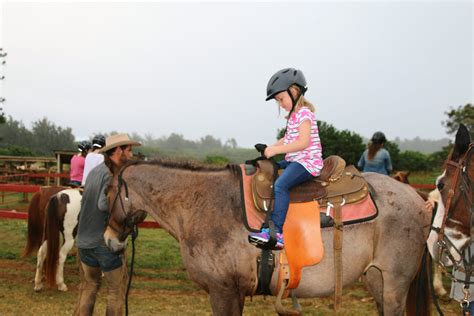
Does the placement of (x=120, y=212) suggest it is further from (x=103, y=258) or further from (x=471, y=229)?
(x=471, y=229)

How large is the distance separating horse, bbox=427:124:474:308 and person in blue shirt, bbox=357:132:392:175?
13.3 ft

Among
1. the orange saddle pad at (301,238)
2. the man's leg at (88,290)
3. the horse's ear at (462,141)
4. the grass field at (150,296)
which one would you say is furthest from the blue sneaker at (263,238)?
the grass field at (150,296)

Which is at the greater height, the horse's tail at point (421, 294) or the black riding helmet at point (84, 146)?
the black riding helmet at point (84, 146)

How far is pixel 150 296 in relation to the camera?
6.50m

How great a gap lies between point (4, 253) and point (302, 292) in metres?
8.17

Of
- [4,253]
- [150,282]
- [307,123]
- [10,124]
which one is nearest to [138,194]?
[307,123]

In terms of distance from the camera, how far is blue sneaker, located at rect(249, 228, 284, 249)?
3062 millimetres

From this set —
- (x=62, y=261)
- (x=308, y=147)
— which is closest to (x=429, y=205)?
(x=308, y=147)

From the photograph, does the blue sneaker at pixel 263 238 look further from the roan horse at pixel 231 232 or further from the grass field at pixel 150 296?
the grass field at pixel 150 296

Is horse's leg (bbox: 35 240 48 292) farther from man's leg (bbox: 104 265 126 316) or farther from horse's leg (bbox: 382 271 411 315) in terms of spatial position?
horse's leg (bbox: 382 271 411 315)

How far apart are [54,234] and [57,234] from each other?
5 centimetres

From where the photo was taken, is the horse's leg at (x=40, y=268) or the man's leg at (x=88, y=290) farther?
the horse's leg at (x=40, y=268)

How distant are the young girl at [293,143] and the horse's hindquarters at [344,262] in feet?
1.58

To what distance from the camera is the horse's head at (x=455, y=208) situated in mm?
2963
